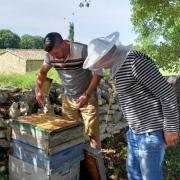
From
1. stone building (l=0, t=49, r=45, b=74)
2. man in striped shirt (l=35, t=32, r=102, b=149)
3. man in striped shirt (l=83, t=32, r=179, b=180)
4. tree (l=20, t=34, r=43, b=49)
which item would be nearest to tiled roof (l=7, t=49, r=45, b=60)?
stone building (l=0, t=49, r=45, b=74)

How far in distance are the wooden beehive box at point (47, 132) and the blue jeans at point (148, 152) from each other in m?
1.30

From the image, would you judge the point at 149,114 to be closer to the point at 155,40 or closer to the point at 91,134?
the point at 91,134

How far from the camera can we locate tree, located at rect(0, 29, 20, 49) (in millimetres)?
86250

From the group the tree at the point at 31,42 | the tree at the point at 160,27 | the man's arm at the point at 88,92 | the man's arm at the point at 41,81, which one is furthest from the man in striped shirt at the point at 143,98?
the tree at the point at 31,42

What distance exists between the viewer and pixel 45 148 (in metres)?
5.43

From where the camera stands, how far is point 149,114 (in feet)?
13.4

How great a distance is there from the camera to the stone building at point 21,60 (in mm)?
64387

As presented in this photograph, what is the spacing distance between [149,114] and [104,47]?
0.77 metres

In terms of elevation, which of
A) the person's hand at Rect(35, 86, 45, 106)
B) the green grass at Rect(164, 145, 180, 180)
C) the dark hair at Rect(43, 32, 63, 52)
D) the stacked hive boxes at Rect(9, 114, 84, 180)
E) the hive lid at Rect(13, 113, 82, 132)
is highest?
the dark hair at Rect(43, 32, 63, 52)

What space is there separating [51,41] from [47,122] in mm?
1071

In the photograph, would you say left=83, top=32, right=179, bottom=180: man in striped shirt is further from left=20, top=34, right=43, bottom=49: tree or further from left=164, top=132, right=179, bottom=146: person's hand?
left=20, top=34, right=43, bottom=49: tree

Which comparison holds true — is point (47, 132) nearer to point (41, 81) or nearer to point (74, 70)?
point (74, 70)

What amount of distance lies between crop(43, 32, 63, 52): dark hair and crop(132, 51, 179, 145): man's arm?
198 cm

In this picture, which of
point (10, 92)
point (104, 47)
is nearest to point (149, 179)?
point (104, 47)
